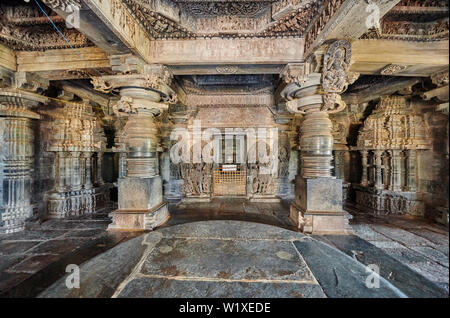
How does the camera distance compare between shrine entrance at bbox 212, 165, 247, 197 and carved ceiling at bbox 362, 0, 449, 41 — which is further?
shrine entrance at bbox 212, 165, 247, 197

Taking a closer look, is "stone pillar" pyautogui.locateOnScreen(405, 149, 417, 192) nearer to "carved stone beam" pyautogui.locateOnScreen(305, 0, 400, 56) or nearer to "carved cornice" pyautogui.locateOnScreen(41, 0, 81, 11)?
"carved stone beam" pyautogui.locateOnScreen(305, 0, 400, 56)

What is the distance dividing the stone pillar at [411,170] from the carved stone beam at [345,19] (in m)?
4.34

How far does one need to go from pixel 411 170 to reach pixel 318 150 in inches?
158

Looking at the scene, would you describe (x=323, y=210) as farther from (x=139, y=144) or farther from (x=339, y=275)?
(x=139, y=144)

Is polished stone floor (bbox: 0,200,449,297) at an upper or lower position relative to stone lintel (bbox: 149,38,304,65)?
lower

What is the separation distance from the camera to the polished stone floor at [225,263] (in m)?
1.39

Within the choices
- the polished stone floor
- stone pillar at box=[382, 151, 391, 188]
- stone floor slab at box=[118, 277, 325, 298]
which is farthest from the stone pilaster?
stone pillar at box=[382, 151, 391, 188]

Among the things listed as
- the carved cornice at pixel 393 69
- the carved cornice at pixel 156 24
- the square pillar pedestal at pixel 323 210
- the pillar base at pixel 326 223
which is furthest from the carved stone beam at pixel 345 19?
the pillar base at pixel 326 223

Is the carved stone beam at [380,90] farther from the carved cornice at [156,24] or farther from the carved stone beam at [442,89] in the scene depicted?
the carved cornice at [156,24]

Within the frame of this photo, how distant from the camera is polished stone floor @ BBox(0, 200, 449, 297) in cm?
139

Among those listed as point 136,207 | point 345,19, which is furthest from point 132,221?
point 345,19

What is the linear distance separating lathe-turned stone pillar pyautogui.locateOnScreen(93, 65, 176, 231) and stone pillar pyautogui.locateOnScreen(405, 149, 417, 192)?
6888 millimetres

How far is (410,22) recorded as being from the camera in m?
2.94

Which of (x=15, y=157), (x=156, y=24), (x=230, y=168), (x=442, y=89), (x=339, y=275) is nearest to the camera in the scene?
(x=442, y=89)
